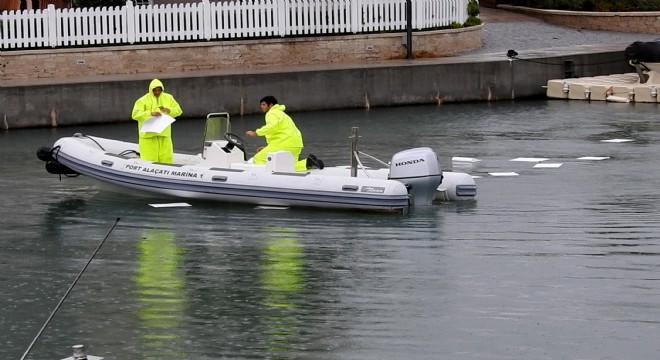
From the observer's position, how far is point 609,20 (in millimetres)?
39156

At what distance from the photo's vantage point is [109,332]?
1480 centimetres

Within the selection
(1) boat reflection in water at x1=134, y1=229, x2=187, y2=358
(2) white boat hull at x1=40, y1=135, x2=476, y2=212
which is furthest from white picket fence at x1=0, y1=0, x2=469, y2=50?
(1) boat reflection in water at x1=134, y1=229, x2=187, y2=358

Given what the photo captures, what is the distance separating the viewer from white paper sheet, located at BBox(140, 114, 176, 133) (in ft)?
71.1

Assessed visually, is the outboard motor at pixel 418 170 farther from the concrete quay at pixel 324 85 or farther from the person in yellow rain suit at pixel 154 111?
the concrete quay at pixel 324 85

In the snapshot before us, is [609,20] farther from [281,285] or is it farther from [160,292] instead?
[160,292]

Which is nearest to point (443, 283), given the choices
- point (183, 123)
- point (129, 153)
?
point (129, 153)

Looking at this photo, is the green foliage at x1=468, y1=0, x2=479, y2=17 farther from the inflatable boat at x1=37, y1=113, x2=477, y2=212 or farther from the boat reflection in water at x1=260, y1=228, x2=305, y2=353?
the boat reflection in water at x1=260, y1=228, x2=305, y2=353

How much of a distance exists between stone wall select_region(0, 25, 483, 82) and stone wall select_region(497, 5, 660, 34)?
5.62 metres

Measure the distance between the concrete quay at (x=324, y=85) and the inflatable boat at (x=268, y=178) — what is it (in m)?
7.37

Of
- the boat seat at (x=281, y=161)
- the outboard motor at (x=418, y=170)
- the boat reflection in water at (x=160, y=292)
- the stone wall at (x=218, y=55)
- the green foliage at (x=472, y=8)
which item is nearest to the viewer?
the boat reflection in water at (x=160, y=292)

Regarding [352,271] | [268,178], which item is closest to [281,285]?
[352,271]

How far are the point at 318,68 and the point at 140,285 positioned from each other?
1555cm

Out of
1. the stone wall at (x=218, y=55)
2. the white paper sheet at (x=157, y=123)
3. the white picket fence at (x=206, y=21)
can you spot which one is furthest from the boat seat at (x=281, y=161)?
the white picket fence at (x=206, y=21)

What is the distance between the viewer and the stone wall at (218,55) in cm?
3131
